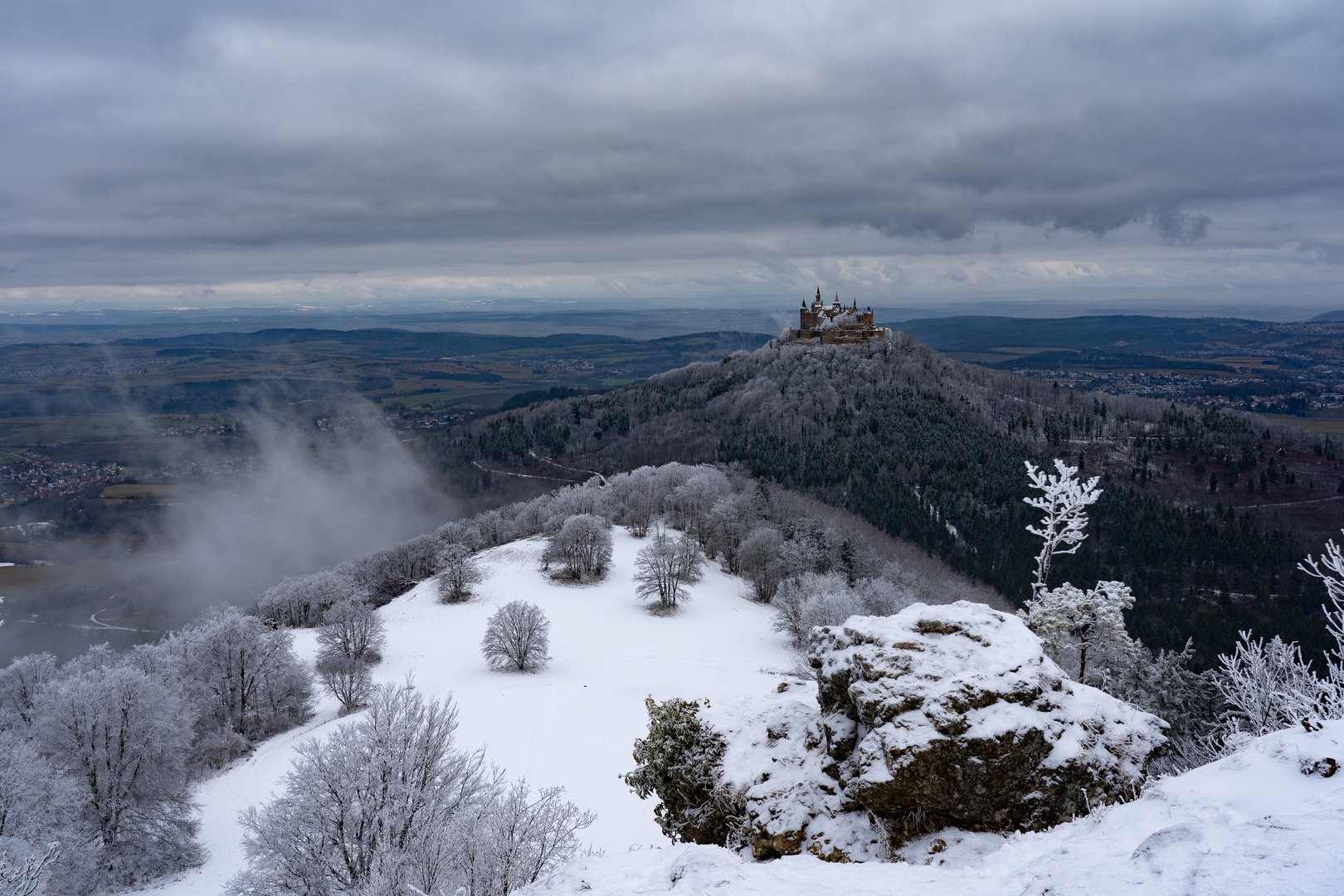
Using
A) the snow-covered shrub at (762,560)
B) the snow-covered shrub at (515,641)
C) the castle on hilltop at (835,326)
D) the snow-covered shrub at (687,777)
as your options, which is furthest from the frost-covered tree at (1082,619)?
the castle on hilltop at (835,326)

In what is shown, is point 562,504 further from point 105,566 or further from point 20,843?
point 105,566

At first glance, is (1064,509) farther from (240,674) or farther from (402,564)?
(402,564)

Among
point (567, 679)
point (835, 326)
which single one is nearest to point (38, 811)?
point (567, 679)

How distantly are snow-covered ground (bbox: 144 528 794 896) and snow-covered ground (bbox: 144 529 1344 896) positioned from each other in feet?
0.45

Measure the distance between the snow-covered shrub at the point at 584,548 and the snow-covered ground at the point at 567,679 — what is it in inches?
85.9

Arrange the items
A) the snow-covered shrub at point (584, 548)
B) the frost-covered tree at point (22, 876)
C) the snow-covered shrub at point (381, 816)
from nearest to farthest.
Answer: the snow-covered shrub at point (381, 816), the frost-covered tree at point (22, 876), the snow-covered shrub at point (584, 548)

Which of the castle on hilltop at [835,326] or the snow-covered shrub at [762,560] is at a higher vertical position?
the castle on hilltop at [835,326]

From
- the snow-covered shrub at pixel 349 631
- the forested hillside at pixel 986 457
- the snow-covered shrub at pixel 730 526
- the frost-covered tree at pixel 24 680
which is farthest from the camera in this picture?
the forested hillside at pixel 986 457

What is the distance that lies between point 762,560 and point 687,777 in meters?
52.3

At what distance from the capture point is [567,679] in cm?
3972

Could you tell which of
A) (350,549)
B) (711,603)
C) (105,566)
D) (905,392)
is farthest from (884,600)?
(105,566)

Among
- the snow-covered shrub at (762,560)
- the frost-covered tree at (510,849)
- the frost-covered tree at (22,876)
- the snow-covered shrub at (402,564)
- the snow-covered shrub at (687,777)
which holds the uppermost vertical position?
the snow-covered shrub at (687,777)

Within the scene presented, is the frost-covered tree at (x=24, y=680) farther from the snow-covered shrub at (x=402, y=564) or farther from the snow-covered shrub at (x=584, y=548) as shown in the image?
the snow-covered shrub at (x=402, y=564)

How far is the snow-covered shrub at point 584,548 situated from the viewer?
206 ft
